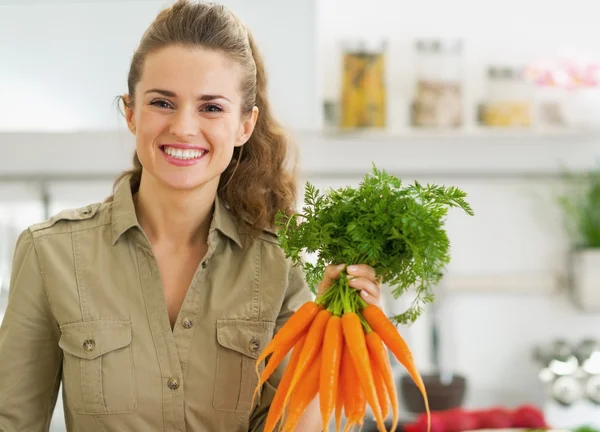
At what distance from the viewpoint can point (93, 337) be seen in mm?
1256

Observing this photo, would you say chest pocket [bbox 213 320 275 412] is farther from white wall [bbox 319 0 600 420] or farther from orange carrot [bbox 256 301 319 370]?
white wall [bbox 319 0 600 420]

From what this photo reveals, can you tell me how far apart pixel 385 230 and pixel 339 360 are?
0.66 feet

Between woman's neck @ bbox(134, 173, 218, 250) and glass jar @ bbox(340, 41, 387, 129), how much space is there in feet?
3.64

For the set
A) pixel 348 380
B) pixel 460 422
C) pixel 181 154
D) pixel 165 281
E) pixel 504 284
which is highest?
pixel 181 154

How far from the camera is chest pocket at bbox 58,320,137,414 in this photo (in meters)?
1.24

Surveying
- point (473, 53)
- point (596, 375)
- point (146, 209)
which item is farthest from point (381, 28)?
point (146, 209)

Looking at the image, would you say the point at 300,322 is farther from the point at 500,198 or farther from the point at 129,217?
the point at 500,198

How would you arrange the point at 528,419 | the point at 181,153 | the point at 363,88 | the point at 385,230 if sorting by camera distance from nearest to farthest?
the point at 385,230, the point at 181,153, the point at 528,419, the point at 363,88

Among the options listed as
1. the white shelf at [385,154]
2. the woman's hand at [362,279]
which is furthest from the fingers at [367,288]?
the white shelf at [385,154]

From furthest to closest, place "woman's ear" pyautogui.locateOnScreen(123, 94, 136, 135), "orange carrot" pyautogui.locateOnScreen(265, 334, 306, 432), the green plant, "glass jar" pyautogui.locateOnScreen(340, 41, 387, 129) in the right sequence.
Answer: the green plant, "glass jar" pyautogui.locateOnScreen(340, 41, 387, 129), "woman's ear" pyautogui.locateOnScreen(123, 94, 136, 135), "orange carrot" pyautogui.locateOnScreen(265, 334, 306, 432)

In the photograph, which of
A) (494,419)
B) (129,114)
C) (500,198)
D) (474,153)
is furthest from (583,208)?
(129,114)

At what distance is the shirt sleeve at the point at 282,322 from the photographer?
4.45ft

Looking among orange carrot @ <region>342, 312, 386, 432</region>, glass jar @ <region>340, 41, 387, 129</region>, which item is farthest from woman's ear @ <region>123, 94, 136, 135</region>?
glass jar @ <region>340, 41, 387, 129</region>

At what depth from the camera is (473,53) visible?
2605 millimetres
